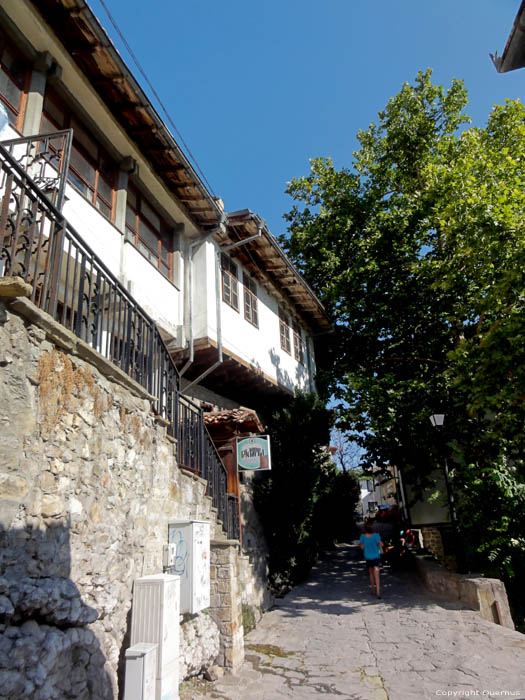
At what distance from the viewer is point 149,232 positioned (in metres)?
9.44

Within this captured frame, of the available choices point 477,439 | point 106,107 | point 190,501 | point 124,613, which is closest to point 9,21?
point 106,107

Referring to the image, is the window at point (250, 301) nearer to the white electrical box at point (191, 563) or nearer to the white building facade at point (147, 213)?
the white building facade at point (147, 213)

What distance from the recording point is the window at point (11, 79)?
634 cm

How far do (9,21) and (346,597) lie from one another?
40.0 ft

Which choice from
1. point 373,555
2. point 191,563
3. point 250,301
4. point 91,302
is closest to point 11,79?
point 91,302

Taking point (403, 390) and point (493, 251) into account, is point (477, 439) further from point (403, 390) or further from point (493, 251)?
point (493, 251)

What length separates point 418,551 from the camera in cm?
1369

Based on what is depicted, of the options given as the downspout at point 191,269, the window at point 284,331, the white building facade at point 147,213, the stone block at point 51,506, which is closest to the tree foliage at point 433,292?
the window at point 284,331

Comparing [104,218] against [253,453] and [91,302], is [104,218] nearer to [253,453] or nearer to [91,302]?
[91,302]

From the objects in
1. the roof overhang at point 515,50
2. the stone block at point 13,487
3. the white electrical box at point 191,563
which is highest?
the roof overhang at point 515,50

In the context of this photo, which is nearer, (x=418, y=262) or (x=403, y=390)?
(x=403, y=390)

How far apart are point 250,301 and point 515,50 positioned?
8.89 m

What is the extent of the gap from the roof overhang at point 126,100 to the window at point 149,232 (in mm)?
664

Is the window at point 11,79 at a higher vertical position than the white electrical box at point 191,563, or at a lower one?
higher
